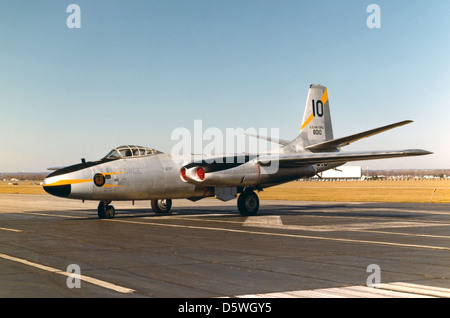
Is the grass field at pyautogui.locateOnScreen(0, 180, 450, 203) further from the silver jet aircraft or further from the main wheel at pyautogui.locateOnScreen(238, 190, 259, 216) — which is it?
the main wheel at pyautogui.locateOnScreen(238, 190, 259, 216)

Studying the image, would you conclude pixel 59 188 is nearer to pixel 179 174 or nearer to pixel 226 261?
pixel 179 174

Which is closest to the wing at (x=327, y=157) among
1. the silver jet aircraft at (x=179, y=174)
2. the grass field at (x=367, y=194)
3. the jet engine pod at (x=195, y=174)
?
the silver jet aircraft at (x=179, y=174)

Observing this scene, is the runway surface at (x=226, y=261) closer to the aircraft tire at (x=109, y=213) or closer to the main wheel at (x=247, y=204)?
the aircraft tire at (x=109, y=213)

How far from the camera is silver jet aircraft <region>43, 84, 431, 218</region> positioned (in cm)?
2112

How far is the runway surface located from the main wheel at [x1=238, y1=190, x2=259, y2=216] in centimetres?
635

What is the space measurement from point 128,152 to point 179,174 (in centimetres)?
270

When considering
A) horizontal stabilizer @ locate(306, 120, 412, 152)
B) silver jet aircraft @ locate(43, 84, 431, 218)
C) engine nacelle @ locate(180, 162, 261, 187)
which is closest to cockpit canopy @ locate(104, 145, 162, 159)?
silver jet aircraft @ locate(43, 84, 431, 218)

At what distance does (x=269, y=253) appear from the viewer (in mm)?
11953

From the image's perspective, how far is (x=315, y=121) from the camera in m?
29.4

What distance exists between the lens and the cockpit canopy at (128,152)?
22.6 m

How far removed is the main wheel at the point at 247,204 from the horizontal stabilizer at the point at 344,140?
503 cm
